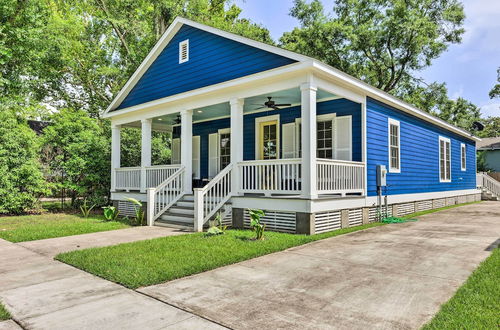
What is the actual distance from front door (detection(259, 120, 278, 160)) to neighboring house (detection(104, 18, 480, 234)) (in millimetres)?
37

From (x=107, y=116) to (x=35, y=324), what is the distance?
1115cm

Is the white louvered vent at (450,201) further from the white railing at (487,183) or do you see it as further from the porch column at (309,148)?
the porch column at (309,148)

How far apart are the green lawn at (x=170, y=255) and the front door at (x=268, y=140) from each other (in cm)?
435

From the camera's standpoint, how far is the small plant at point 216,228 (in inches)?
291

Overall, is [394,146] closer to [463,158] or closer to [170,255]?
[170,255]

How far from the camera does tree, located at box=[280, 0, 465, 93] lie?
74.6 feet

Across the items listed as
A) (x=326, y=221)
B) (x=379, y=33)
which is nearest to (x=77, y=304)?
(x=326, y=221)

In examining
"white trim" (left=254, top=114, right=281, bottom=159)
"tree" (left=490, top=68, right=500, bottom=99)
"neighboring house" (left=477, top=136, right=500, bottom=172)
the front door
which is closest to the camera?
"white trim" (left=254, top=114, right=281, bottom=159)

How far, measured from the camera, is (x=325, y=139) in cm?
1030

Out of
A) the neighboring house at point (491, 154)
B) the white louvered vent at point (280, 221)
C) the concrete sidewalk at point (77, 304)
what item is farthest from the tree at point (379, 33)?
the concrete sidewalk at point (77, 304)

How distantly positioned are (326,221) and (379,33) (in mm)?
19751

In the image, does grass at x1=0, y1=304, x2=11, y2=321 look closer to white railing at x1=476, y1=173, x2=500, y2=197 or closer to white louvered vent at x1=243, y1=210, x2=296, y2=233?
white louvered vent at x1=243, y1=210, x2=296, y2=233

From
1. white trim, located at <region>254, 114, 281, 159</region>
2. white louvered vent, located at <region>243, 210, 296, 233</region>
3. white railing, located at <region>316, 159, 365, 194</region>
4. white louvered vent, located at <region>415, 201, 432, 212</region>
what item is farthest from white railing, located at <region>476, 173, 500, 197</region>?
white louvered vent, located at <region>243, 210, 296, 233</region>

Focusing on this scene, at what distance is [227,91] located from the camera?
9344 millimetres
